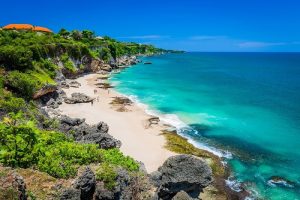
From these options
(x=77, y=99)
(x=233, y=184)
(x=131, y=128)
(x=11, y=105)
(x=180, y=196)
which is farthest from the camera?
(x=77, y=99)

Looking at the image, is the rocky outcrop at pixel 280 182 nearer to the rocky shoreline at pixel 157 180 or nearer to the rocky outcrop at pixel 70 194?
the rocky shoreline at pixel 157 180

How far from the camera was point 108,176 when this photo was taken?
14.0 meters

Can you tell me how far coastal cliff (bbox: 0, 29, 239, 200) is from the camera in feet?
43.6

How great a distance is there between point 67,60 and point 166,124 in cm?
4109

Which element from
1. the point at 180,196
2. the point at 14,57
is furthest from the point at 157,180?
the point at 14,57

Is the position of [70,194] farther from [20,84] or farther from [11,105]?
[20,84]

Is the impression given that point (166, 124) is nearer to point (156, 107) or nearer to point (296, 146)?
point (156, 107)

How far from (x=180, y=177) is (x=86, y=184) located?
660cm

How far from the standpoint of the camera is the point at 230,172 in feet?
93.5

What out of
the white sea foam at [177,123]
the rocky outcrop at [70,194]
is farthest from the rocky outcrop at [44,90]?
the rocky outcrop at [70,194]

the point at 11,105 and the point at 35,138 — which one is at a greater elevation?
the point at 35,138

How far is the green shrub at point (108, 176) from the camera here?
13.7m

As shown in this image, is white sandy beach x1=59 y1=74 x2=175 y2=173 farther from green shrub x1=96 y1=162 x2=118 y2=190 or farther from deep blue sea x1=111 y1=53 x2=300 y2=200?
green shrub x1=96 y1=162 x2=118 y2=190

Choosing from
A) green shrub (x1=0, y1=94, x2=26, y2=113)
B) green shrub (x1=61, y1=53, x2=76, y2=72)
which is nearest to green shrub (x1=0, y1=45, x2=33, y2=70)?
green shrub (x1=0, y1=94, x2=26, y2=113)
